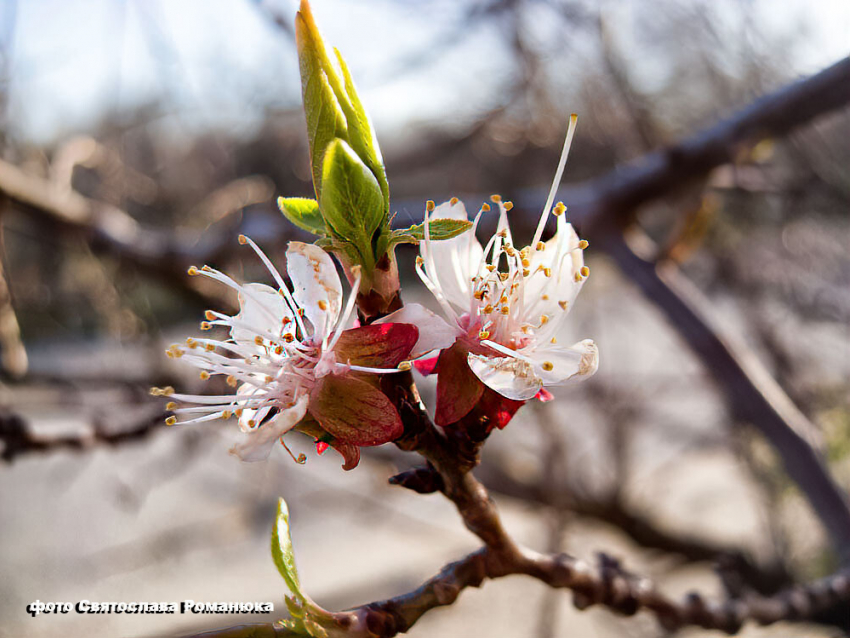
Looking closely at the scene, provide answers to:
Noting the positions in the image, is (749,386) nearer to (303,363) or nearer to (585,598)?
(585,598)

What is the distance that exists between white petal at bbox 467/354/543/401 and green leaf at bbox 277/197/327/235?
0.41 ft

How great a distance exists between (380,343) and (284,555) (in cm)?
13

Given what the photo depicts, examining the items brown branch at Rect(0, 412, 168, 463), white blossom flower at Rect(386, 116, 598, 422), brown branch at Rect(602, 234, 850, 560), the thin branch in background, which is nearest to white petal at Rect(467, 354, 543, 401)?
white blossom flower at Rect(386, 116, 598, 422)

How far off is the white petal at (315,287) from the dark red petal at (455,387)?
0.28ft

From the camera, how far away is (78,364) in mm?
2686

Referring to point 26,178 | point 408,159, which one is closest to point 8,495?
point 26,178

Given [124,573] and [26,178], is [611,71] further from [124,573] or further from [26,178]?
[124,573]

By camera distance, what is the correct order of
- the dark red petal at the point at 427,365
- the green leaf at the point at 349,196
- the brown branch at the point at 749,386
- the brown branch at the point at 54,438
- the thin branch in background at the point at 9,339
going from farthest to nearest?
the thin branch in background at the point at 9,339 < the brown branch at the point at 749,386 < the brown branch at the point at 54,438 < the dark red petal at the point at 427,365 < the green leaf at the point at 349,196

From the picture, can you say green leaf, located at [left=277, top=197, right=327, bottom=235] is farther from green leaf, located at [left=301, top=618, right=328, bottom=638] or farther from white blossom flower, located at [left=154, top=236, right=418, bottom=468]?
green leaf, located at [left=301, top=618, right=328, bottom=638]

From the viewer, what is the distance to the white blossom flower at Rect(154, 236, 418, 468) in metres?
0.37

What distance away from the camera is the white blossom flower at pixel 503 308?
15.3 inches

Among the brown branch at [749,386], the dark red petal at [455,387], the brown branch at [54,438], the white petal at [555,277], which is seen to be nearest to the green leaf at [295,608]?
the dark red petal at [455,387]

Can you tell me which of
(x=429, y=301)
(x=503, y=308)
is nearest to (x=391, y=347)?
(x=503, y=308)

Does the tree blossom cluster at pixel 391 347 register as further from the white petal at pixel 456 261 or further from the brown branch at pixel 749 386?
the brown branch at pixel 749 386
